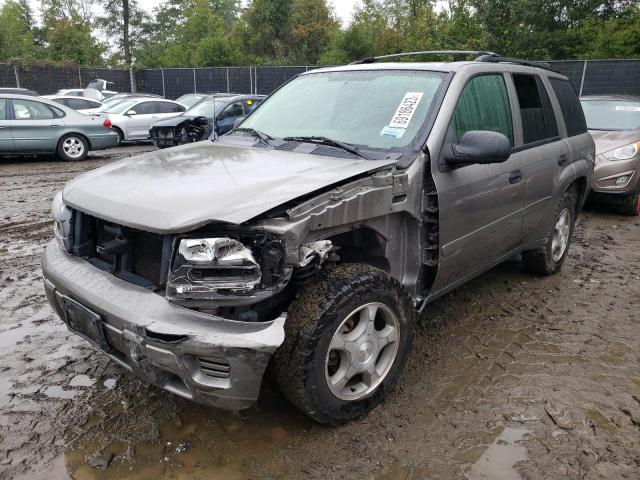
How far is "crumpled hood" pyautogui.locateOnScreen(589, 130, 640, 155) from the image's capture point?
7.26 metres

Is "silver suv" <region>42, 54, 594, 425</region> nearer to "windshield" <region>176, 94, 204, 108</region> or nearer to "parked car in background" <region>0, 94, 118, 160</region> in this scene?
"parked car in background" <region>0, 94, 118, 160</region>

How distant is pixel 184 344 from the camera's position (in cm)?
217

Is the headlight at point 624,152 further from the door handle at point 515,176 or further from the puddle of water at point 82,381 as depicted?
the puddle of water at point 82,381

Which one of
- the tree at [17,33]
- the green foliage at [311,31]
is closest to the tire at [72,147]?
the green foliage at [311,31]

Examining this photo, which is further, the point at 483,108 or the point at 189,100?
the point at 189,100

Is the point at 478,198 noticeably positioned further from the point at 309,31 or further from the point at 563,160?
the point at 309,31

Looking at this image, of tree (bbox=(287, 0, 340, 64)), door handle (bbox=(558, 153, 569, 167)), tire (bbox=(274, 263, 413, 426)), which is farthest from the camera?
tree (bbox=(287, 0, 340, 64))

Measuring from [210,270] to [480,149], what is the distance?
64.7 inches

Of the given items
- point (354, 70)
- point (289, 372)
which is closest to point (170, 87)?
point (354, 70)

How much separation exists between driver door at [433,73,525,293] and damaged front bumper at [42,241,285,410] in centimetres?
A: 135

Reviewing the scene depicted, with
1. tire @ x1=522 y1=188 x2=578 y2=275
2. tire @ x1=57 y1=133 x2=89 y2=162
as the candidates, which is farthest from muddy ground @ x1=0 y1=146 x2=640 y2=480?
tire @ x1=57 y1=133 x2=89 y2=162

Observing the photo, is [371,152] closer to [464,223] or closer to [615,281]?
[464,223]

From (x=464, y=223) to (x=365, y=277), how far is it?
0.99m

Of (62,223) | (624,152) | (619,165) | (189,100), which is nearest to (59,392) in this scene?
(62,223)
